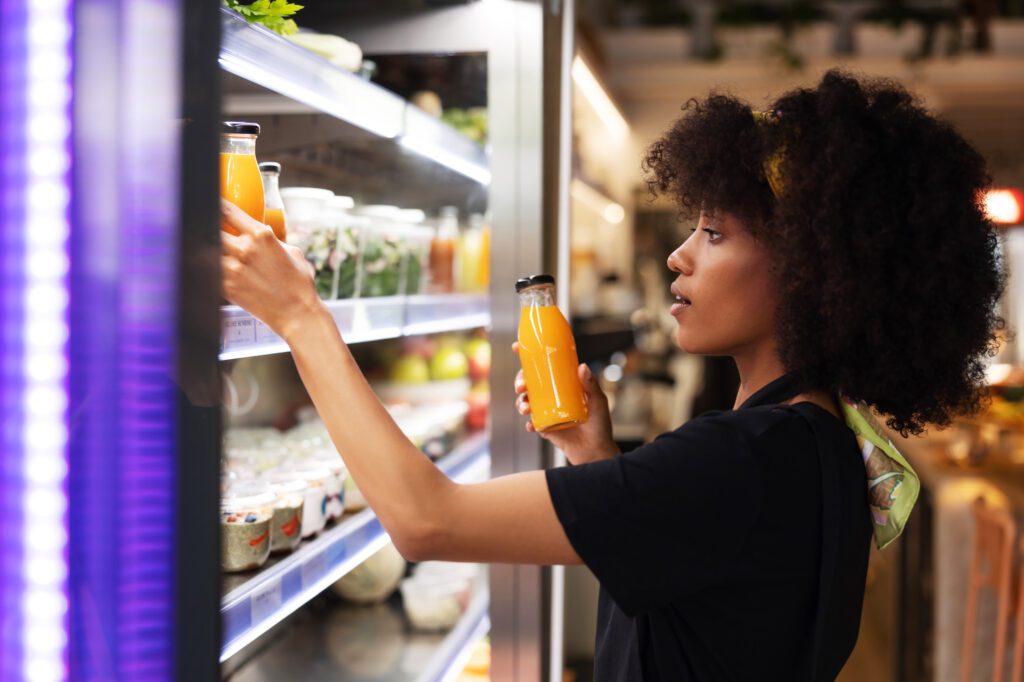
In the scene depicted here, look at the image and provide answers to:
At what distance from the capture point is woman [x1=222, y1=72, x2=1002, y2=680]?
3.40 ft

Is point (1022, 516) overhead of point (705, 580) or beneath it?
beneath

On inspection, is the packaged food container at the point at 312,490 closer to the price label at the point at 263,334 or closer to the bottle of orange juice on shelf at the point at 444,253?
the price label at the point at 263,334

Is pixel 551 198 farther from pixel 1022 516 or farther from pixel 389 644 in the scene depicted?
pixel 1022 516

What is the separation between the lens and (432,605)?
7.54 feet

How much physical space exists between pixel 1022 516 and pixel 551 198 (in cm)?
265

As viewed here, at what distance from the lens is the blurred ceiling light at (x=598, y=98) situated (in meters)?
3.56

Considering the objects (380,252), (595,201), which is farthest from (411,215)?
(595,201)

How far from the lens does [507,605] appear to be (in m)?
2.00

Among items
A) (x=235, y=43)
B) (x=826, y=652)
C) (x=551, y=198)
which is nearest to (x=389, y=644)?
(x=551, y=198)

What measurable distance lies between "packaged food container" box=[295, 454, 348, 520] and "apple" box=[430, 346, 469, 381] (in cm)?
116

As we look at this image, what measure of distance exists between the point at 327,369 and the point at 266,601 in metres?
0.43

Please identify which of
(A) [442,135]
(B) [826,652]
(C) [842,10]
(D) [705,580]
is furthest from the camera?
(C) [842,10]

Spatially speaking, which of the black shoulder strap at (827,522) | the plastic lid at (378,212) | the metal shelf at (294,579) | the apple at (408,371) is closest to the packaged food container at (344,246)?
the plastic lid at (378,212)

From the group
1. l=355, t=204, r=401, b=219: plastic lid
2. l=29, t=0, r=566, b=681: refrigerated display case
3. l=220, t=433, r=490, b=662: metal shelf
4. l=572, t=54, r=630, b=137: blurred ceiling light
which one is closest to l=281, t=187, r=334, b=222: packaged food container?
l=355, t=204, r=401, b=219: plastic lid
